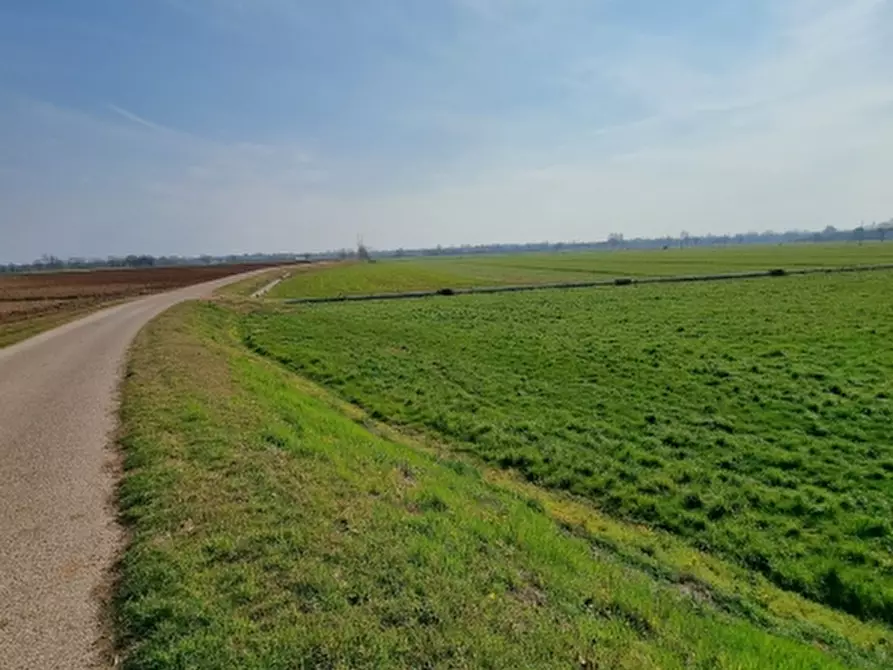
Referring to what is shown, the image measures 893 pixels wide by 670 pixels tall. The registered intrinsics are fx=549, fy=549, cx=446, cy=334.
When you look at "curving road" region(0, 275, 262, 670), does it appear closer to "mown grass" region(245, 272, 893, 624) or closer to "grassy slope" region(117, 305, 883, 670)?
"grassy slope" region(117, 305, 883, 670)

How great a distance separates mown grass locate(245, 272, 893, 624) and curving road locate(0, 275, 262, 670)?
7.15 meters

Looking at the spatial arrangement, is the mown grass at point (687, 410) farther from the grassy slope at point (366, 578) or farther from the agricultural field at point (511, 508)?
the grassy slope at point (366, 578)

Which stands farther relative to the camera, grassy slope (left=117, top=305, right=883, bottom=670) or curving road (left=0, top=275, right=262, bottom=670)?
curving road (left=0, top=275, right=262, bottom=670)

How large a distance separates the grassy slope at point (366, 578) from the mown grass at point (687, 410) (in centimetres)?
178

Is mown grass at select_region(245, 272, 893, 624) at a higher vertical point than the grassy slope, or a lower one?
lower

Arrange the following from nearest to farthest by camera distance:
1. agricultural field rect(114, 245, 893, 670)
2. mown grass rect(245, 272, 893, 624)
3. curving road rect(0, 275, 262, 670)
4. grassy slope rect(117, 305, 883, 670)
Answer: grassy slope rect(117, 305, 883, 670)
curving road rect(0, 275, 262, 670)
agricultural field rect(114, 245, 893, 670)
mown grass rect(245, 272, 893, 624)

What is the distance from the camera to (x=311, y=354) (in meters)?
22.1

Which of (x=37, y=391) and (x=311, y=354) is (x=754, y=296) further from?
(x=37, y=391)

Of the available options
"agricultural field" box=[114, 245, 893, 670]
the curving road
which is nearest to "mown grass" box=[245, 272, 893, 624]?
"agricultural field" box=[114, 245, 893, 670]

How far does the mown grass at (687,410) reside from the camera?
29.4ft

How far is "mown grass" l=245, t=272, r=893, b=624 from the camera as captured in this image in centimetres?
897

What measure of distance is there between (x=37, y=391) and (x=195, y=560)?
10.6 meters

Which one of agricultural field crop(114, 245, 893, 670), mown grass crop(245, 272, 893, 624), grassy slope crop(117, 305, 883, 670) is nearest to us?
grassy slope crop(117, 305, 883, 670)

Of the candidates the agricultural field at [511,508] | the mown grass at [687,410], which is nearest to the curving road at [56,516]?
the agricultural field at [511,508]
